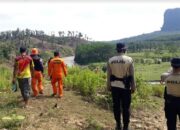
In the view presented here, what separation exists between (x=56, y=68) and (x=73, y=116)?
2127mm

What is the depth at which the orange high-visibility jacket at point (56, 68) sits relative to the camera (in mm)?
11969

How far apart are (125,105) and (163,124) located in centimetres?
330

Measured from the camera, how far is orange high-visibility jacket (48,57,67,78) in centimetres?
1197

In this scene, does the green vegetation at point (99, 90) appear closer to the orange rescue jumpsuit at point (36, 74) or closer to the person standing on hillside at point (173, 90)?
the orange rescue jumpsuit at point (36, 74)

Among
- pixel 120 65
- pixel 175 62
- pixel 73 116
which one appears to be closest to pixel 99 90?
pixel 73 116

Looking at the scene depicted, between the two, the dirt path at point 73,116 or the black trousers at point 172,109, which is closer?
the black trousers at point 172,109

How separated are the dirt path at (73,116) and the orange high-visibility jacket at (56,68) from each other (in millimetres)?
692

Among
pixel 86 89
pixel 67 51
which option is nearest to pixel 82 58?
pixel 67 51

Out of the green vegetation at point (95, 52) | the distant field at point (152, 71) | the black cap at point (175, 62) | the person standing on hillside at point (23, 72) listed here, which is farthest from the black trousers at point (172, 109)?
the green vegetation at point (95, 52)

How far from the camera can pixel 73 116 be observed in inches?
406

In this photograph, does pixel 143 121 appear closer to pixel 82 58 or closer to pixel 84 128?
pixel 84 128

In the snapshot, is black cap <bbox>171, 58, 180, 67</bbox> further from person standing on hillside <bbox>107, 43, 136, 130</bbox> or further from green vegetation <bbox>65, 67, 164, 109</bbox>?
green vegetation <bbox>65, 67, 164, 109</bbox>

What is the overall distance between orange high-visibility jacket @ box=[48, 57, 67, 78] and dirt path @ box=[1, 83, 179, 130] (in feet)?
2.27

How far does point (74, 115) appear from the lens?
10398 mm
